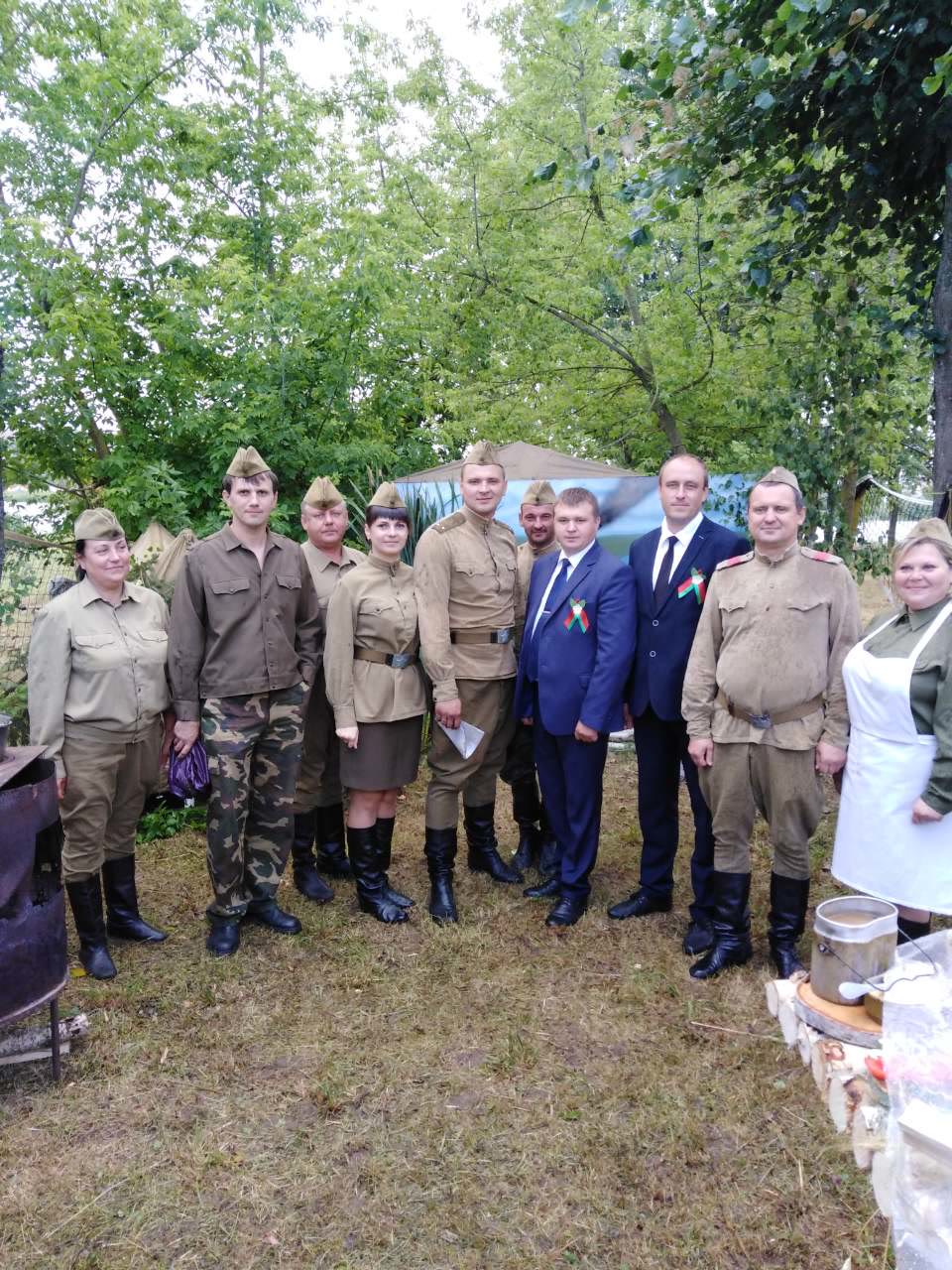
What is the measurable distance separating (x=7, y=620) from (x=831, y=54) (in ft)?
15.9

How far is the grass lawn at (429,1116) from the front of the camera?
2102 mm

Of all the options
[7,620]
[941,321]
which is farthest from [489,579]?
[7,620]

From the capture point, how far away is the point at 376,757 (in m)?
3.67

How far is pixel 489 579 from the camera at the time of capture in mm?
3781

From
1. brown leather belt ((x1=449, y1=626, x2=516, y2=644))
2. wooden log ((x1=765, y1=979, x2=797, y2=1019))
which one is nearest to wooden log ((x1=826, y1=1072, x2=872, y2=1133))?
wooden log ((x1=765, y1=979, x2=797, y2=1019))

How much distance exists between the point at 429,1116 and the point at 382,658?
169cm

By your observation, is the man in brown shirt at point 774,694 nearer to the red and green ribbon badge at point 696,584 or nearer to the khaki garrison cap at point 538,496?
the red and green ribbon badge at point 696,584

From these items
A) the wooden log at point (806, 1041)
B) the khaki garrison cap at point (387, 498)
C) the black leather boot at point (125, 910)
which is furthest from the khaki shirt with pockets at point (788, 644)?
the black leather boot at point (125, 910)

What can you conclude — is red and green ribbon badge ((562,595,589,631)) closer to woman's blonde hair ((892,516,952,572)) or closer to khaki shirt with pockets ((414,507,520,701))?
khaki shirt with pockets ((414,507,520,701))

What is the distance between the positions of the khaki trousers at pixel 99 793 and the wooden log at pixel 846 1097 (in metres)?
2.50

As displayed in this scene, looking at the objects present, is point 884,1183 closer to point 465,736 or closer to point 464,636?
point 465,736

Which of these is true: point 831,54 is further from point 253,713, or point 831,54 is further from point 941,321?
point 253,713

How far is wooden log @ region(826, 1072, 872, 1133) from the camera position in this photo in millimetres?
2381

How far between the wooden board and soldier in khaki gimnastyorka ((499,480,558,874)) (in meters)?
1.69
